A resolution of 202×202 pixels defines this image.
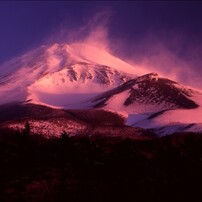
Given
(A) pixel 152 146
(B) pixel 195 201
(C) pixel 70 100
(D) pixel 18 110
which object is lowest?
(B) pixel 195 201

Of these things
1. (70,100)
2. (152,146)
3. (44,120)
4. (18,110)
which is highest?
(70,100)

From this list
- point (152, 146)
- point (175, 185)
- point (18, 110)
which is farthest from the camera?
point (18, 110)

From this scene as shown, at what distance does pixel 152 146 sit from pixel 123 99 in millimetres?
110409

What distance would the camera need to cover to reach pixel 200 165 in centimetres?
3158

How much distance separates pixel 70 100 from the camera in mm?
185125

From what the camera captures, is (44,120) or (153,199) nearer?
(153,199)

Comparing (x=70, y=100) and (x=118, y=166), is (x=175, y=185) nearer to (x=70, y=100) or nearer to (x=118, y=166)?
(x=118, y=166)

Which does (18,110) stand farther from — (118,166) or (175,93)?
(118,166)

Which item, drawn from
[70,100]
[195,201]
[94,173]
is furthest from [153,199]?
[70,100]

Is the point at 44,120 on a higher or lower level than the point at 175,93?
lower

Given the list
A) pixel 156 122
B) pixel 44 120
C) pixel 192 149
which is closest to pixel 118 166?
pixel 192 149

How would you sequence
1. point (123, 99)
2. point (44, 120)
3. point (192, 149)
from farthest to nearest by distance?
point (123, 99) → point (44, 120) → point (192, 149)

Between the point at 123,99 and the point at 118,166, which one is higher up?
the point at 123,99

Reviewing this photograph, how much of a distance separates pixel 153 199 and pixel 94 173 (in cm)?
1090
